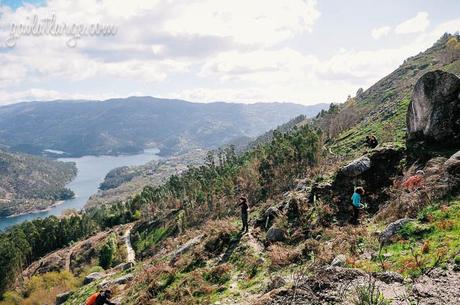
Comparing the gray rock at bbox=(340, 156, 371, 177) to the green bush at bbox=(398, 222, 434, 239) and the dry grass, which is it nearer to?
the dry grass

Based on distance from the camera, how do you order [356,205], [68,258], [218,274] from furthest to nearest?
1. [68,258]
2. [356,205]
3. [218,274]

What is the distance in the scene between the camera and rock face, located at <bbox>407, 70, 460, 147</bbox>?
89.4 ft

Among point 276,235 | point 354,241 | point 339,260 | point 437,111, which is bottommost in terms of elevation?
point 276,235

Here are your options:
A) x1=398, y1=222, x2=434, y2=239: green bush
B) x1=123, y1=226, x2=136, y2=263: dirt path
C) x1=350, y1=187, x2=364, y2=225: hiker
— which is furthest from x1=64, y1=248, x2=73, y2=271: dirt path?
x1=398, y1=222, x2=434, y2=239: green bush

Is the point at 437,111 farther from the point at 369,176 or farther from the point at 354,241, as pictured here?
the point at 354,241

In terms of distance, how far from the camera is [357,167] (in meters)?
29.1

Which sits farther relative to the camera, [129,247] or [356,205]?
[129,247]

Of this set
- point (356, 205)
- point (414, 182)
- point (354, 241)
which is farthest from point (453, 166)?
point (354, 241)

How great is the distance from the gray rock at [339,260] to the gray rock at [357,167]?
12186 mm

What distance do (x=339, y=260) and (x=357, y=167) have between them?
519 inches

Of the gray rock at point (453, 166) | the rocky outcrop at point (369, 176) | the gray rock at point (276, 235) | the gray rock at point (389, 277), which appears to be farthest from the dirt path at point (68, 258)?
the gray rock at point (389, 277)

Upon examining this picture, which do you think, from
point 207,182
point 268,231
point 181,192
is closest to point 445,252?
point 268,231

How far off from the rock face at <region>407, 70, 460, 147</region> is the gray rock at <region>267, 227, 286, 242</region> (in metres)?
13.3

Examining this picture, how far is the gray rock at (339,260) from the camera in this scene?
672 inches
